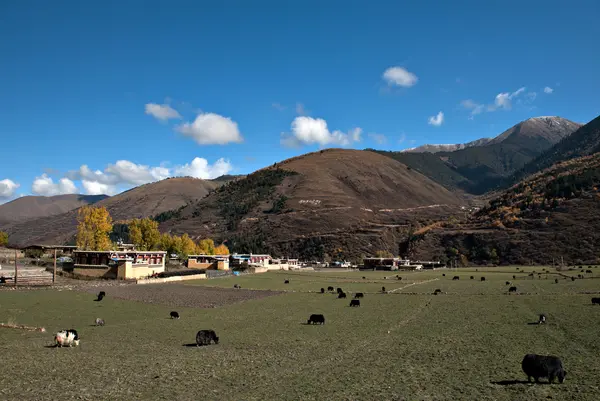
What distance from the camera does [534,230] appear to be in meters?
122

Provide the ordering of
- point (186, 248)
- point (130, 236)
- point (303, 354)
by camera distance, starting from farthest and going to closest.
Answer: point (186, 248) < point (130, 236) < point (303, 354)

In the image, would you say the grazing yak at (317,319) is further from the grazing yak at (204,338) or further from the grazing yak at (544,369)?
the grazing yak at (544,369)

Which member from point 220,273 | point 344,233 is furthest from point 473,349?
point 344,233

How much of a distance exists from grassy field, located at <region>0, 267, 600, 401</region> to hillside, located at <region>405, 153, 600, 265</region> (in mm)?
87039

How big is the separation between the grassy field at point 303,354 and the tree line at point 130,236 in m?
57.8

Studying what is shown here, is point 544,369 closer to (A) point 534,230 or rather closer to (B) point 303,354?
(B) point 303,354

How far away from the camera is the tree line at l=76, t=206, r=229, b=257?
89.3 meters

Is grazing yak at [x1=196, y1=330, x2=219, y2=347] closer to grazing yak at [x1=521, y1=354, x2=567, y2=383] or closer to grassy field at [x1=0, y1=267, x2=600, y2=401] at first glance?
grassy field at [x1=0, y1=267, x2=600, y2=401]

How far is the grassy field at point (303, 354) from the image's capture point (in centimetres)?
1338

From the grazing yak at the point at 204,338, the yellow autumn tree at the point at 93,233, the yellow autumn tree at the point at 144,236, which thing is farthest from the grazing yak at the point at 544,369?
the yellow autumn tree at the point at 144,236

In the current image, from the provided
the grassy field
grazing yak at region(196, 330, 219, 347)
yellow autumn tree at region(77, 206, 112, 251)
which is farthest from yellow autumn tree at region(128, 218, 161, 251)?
grazing yak at region(196, 330, 219, 347)

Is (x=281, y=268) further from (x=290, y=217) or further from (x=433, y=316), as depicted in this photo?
(x=433, y=316)

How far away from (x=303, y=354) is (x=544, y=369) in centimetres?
860

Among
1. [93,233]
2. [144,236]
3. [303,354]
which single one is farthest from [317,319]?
[144,236]
